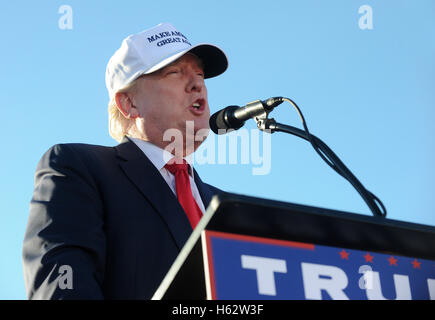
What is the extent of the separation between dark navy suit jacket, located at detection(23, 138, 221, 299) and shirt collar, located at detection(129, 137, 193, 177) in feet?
0.29

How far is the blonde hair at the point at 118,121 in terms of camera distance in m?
2.86

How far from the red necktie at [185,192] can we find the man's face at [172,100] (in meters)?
0.20

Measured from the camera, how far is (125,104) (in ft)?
9.44

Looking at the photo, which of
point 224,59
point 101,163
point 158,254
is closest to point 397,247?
point 158,254

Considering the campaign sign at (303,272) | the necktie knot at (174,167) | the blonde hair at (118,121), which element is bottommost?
the campaign sign at (303,272)

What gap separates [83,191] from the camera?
80.5 inches

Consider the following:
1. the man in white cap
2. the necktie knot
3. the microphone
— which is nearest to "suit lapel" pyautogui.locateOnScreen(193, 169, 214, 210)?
the man in white cap

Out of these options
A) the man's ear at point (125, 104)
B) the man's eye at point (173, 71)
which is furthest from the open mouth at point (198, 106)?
the man's ear at point (125, 104)

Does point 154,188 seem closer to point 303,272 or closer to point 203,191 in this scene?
point 203,191

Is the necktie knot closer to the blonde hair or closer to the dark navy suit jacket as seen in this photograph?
the dark navy suit jacket

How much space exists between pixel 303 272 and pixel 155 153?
1539 mm

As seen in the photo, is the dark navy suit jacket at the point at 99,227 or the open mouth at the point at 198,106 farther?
the open mouth at the point at 198,106

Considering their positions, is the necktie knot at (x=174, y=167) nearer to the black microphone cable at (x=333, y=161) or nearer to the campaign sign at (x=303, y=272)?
the black microphone cable at (x=333, y=161)

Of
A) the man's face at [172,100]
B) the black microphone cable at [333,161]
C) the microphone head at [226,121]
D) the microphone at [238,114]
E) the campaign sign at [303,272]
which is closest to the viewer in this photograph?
the campaign sign at [303,272]
